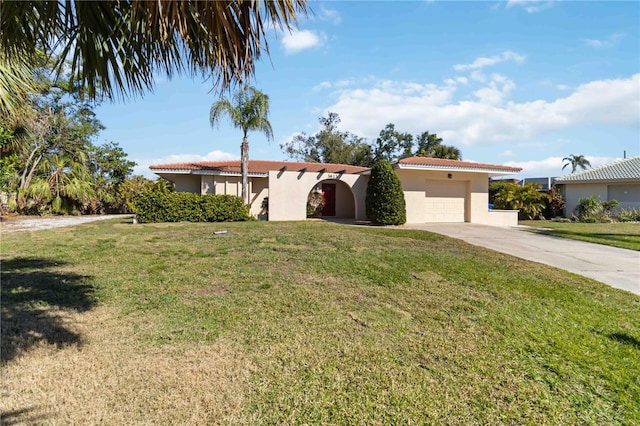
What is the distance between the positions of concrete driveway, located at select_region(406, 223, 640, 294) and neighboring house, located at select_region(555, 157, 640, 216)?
18.8m

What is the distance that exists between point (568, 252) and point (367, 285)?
7536 millimetres

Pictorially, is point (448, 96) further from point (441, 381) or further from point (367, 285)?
point (441, 381)

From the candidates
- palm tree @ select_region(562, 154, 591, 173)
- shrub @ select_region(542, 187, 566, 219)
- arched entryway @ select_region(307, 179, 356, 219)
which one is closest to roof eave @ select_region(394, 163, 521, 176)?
arched entryway @ select_region(307, 179, 356, 219)

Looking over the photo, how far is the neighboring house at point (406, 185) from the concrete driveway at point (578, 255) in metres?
6.35

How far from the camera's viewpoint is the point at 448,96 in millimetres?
16344

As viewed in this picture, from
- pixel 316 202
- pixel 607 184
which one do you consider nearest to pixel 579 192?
pixel 607 184

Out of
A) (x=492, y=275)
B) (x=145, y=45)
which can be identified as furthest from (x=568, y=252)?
(x=145, y=45)

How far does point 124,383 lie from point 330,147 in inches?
1661

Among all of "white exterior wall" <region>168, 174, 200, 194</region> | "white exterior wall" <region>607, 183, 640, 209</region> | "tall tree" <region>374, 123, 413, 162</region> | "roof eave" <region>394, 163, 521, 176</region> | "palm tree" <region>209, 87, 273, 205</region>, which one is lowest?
"white exterior wall" <region>607, 183, 640, 209</region>

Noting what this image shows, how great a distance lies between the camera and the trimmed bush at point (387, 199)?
55.2 ft

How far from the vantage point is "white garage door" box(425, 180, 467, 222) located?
64.8 ft

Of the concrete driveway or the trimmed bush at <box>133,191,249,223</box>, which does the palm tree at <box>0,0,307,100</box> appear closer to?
the concrete driveway

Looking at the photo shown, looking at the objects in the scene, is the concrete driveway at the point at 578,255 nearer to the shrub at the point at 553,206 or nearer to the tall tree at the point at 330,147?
the shrub at the point at 553,206

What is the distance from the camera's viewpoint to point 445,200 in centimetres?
2009
